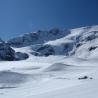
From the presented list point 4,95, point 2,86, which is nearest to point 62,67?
point 2,86

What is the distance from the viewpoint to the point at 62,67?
2683 centimetres

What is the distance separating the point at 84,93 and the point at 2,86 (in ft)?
26.1

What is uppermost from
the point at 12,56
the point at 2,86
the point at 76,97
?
the point at 12,56

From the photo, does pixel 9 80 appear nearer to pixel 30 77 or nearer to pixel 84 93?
pixel 30 77

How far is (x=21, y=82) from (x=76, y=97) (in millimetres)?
9144

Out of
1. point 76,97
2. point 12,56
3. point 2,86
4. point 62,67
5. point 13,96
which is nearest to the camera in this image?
point 76,97

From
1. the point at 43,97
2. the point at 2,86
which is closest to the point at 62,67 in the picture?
the point at 2,86

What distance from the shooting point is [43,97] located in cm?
1138

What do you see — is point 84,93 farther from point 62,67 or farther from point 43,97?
point 62,67

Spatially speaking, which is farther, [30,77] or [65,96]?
[30,77]

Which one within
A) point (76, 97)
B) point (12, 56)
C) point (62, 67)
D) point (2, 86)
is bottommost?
point (76, 97)

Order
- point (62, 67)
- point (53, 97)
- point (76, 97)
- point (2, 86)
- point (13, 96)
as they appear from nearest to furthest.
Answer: point (76, 97)
point (53, 97)
point (13, 96)
point (2, 86)
point (62, 67)

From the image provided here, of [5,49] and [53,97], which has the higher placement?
[5,49]

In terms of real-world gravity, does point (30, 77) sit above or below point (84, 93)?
above
